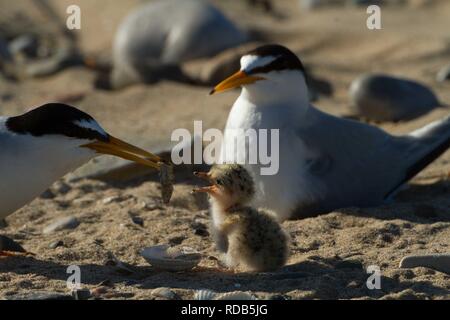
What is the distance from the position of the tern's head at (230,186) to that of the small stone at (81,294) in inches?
31.1

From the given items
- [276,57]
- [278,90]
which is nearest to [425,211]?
[278,90]

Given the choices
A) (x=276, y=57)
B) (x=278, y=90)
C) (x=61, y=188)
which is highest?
(x=276, y=57)

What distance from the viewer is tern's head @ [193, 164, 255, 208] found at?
15.6 feet

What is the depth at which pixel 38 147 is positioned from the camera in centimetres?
488

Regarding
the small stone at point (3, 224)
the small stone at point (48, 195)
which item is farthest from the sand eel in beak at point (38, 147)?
the small stone at point (48, 195)

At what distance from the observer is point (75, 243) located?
209 inches

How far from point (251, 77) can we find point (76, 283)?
187cm

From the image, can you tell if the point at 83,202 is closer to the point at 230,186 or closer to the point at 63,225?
the point at 63,225

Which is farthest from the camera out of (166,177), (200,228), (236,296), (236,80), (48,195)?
(48,195)

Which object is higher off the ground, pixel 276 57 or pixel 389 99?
pixel 389 99

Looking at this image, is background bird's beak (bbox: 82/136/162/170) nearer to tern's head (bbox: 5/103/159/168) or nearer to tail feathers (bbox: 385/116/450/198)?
tern's head (bbox: 5/103/159/168)

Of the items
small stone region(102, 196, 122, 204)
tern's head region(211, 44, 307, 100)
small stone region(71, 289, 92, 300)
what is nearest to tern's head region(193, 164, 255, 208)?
small stone region(71, 289, 92, 300)

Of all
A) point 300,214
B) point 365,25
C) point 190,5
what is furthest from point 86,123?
point 365,25

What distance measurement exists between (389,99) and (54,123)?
12.2ft
